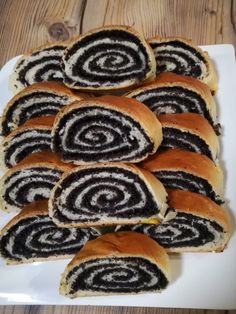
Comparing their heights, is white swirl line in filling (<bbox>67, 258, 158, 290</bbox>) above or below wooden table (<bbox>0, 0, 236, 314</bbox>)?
below

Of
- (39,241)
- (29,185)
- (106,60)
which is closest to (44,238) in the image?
(39,241)

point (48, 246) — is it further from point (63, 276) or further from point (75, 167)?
point (75, 167)

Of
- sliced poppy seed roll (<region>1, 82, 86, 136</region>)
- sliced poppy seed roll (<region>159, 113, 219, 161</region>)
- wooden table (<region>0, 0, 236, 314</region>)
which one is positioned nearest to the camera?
sliced poppy seed roll (<region>159, 113, 219, 161</region>)

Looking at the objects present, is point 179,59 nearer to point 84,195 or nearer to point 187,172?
point 187,172

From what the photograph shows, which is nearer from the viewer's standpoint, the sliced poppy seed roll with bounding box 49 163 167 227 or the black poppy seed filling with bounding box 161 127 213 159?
the sliced poppy seed roll with bounding box 49 163 167 227

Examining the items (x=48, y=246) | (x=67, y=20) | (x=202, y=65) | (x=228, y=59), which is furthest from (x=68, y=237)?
(x=67, y=20)

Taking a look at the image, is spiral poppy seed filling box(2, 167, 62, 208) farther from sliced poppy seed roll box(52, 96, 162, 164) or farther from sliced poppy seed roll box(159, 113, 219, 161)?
sliced poppy seed roll box(159, 113, 219, 161)

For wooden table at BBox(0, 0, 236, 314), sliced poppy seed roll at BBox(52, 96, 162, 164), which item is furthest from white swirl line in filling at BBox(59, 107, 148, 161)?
wooden table at BBox(0, 0, 236, 314)

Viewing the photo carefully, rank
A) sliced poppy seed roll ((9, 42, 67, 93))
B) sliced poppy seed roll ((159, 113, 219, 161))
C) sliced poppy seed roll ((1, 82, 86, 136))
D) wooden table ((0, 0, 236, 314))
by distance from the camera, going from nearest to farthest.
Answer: sliced poppy seed roll ((159, 113, 219, 161)) < sliced poppy seed roll ((1, 82, 86, 136)) < sliced poppy seed roll ((9, 42, 67, 93)) < wooden table ((0, 0, 236, 314))
